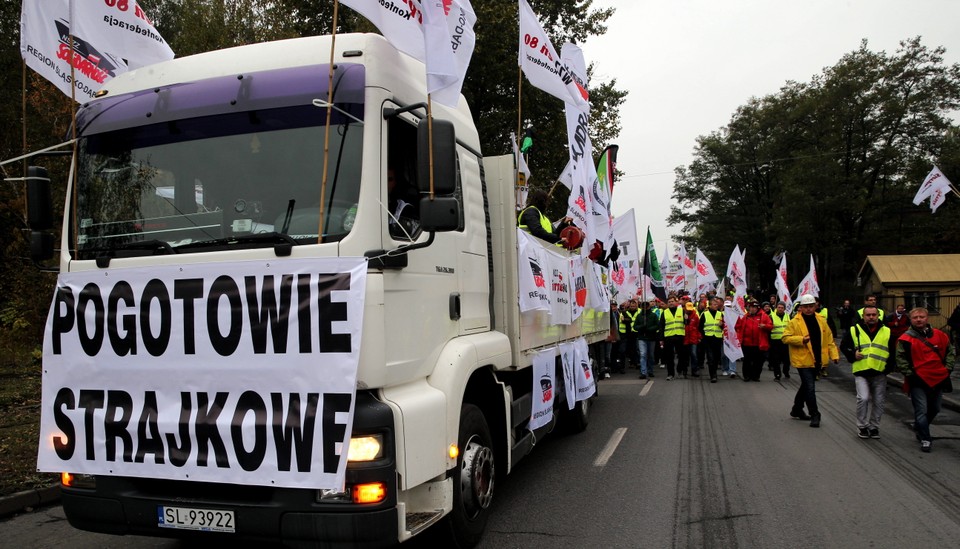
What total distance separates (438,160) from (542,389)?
3.29 m

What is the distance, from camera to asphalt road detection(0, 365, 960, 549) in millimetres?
4828

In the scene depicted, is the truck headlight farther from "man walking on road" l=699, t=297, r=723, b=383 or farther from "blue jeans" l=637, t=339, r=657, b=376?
"blue jeans" l=637, t=339, r=657, b=376

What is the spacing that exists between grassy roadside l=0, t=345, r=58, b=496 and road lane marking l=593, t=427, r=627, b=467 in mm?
5194

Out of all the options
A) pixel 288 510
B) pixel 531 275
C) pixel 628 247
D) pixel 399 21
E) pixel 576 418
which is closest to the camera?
pixel 288 510

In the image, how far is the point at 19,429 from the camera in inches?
307

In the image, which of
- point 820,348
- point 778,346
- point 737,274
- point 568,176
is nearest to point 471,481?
point 568,176

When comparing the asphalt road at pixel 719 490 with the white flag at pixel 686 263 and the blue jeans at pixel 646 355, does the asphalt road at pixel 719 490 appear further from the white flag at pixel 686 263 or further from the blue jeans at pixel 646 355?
the white flag at pixel 686 263

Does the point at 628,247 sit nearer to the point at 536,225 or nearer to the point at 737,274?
the point at 737,274

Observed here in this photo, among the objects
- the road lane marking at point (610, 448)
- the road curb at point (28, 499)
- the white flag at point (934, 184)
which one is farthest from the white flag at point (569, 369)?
the white flag at point (934, 184)

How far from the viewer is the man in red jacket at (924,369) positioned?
7727mm

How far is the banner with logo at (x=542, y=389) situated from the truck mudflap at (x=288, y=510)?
2.67m

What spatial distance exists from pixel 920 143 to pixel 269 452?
151 ft

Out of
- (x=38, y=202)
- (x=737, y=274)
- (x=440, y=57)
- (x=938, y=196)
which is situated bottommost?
(x=737, y=274)

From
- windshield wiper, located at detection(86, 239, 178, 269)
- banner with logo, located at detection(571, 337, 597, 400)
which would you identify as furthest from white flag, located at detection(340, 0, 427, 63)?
banner with logo, located at detection(571, 337, 597, 400)
